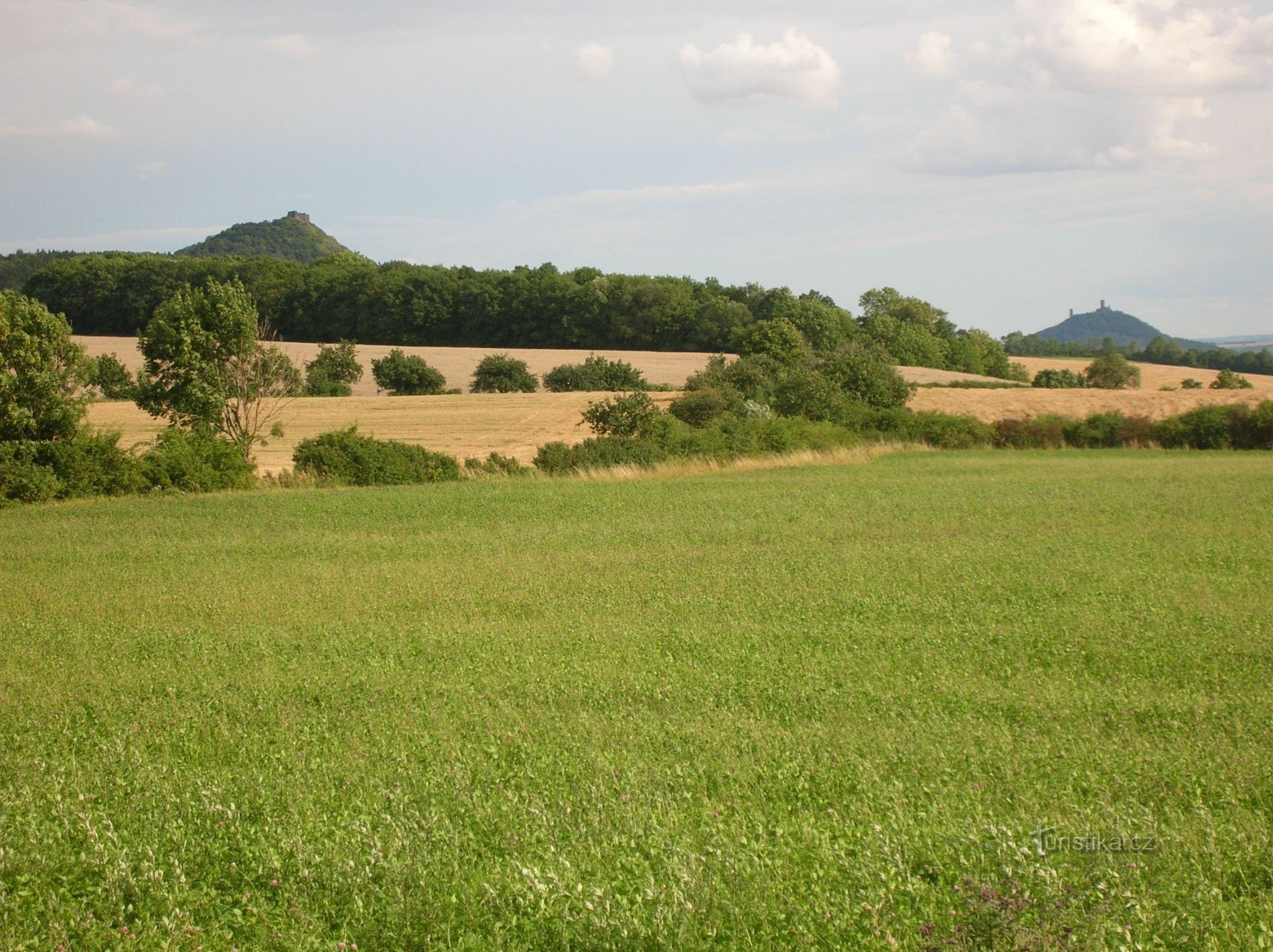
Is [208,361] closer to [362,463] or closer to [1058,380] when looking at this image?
[362,463]

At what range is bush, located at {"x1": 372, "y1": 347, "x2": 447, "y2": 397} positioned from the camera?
59.3 metres

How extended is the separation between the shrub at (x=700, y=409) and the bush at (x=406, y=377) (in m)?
23.1

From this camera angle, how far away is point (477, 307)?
281 ft

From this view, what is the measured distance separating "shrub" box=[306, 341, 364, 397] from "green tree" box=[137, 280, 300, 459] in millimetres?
27411

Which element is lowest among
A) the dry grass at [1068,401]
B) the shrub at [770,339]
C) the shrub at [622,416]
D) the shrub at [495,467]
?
the shrub at [495,467]

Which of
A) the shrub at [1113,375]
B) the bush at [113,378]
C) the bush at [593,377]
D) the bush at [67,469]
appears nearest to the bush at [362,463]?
the bush at [67,469]

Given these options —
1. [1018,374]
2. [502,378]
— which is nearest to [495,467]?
[502,378]

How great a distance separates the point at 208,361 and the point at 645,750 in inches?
978

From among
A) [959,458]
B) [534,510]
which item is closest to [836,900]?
[534,510]

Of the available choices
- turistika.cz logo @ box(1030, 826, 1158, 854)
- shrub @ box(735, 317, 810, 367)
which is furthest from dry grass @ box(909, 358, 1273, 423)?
turistika.cz logo @ box(1030, 826, 1158, 854)

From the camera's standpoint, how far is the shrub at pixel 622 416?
3306 centimetres

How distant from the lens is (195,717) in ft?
23.4

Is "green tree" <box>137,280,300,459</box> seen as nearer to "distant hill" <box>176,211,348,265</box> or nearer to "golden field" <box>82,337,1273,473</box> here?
"golden field" <box>82,337,1273,473</box>

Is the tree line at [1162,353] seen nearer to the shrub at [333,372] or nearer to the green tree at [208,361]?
the shrub at [333,372]
